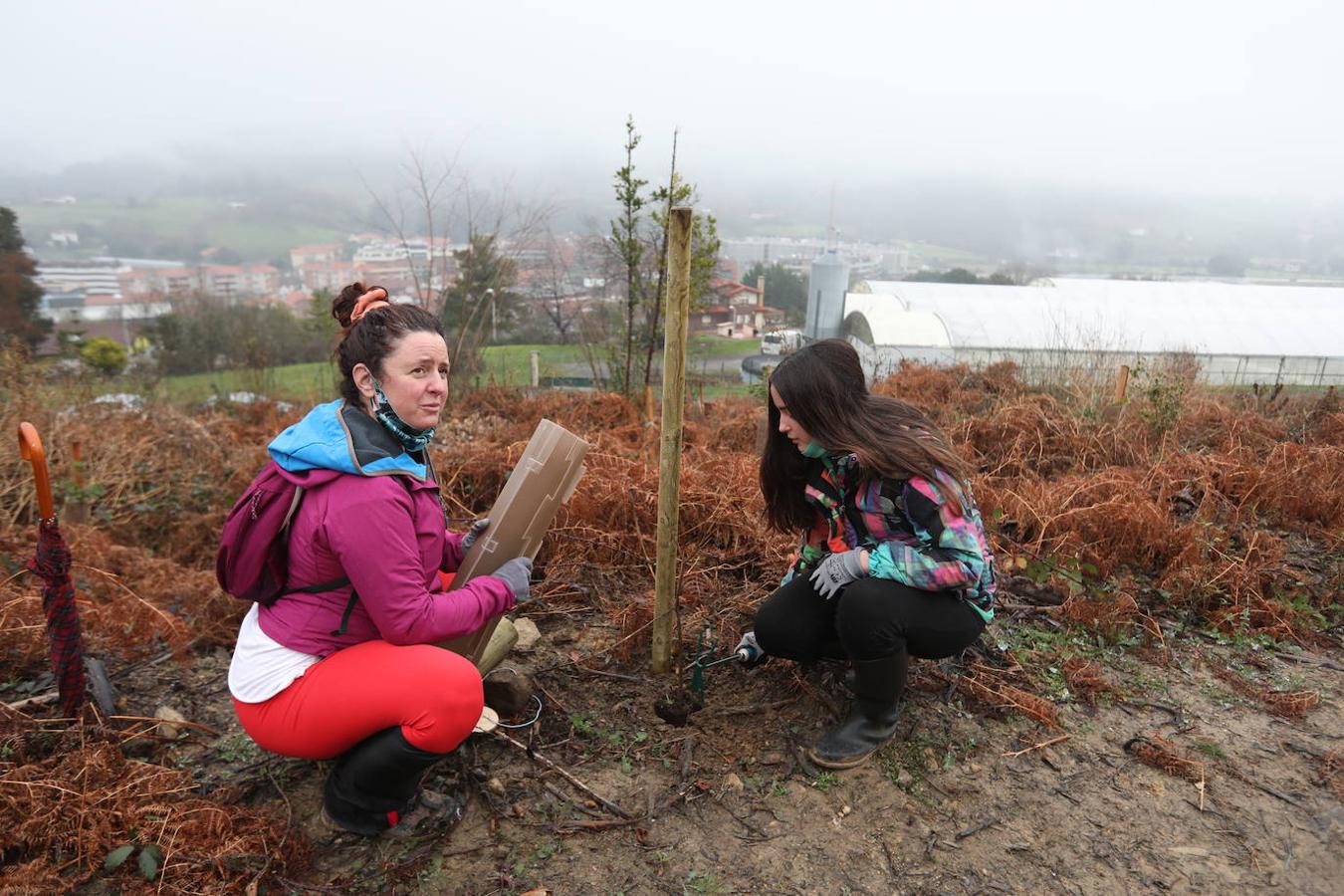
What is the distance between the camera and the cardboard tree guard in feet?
7.03

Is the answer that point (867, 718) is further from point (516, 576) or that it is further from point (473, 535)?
point (473, 535)

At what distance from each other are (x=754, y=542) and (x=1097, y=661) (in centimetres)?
148

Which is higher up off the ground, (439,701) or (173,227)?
(173,227)

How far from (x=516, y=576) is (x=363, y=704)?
1.58 ft

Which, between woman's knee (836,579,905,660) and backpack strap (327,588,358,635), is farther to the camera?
woman's knee (836,579,905,660)

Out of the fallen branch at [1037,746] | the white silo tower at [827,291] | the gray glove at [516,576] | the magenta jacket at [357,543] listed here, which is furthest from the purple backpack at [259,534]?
the white silo tower at [827,291]

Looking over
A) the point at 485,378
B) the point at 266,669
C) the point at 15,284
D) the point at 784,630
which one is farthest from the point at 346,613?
the point at 15,284

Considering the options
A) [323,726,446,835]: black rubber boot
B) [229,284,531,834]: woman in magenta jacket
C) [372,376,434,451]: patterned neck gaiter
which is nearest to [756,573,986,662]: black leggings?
[229,284,531,834]: woman in magenta jacket

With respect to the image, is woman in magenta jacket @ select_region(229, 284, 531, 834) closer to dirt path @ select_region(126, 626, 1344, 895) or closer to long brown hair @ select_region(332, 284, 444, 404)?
long brown hair @ select_region(332, 284, 444, 404)

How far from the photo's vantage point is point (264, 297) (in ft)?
91.2

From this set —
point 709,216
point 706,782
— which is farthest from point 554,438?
point 709,216

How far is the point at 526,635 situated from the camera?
114 inches

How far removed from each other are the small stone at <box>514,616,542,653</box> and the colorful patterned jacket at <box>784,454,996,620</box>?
1340 mm

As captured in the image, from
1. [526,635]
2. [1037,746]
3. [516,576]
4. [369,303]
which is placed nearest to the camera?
[369,303]
